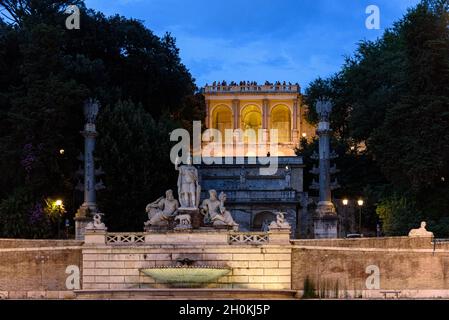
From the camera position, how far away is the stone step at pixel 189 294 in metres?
34.4

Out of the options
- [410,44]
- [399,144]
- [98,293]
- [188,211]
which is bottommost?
[98,293]

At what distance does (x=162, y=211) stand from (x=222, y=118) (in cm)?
4322

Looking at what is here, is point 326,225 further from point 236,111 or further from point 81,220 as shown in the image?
point 236,111

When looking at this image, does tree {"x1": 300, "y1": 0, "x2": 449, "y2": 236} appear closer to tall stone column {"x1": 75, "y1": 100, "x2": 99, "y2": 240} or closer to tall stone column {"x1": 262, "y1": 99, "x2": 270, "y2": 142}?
tall stone column {"x1": 75, "y1": 100, "x2": 99, "y2": 240}

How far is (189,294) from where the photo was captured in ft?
114

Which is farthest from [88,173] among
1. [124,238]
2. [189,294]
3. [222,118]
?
[222,118]

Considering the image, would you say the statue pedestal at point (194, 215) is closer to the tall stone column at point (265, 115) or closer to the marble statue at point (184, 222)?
the marble statue at point (184, 222)

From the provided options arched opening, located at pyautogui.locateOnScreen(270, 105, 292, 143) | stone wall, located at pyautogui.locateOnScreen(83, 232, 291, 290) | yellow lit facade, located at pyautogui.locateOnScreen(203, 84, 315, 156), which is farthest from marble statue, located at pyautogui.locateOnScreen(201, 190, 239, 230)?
arched opening, located at pyautogui.locateOnScreen(270, 105, 292, 143)

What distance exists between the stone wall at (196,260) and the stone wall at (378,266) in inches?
28.7

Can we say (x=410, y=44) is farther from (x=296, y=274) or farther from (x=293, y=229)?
(x=296, y=274)
